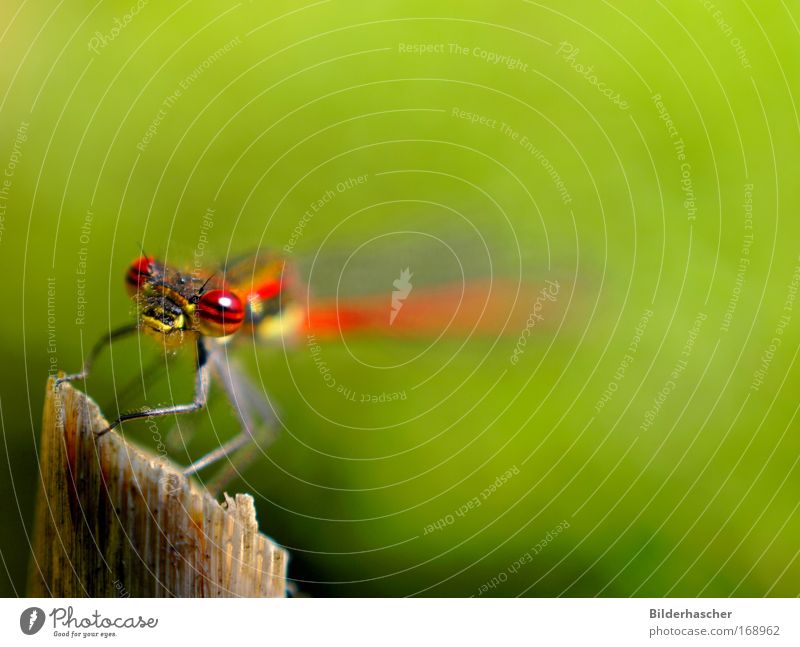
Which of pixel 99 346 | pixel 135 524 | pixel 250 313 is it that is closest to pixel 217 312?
pixel 250 313

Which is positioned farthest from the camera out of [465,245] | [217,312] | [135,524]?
[465,245]

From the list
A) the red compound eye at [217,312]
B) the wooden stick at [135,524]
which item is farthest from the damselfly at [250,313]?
the wooden stick at [135,524]

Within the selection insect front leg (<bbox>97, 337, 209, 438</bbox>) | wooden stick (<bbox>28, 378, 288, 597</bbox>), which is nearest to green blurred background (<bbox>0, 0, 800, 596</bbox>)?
insect front leg (<bbox>97, 337, 209, 438</bbox>)

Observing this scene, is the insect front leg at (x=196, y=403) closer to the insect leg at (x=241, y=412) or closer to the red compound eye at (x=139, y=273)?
the insect leg at (x=241, y=412)

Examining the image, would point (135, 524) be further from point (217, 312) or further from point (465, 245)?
point (465, 245)

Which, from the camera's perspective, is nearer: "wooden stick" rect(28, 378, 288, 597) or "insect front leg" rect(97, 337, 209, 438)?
"wooden stick" rect(28, 378, 288, 597)

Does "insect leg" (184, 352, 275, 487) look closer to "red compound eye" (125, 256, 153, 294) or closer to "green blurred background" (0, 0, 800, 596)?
"green blurred background" (0, 0, 800, 596)
